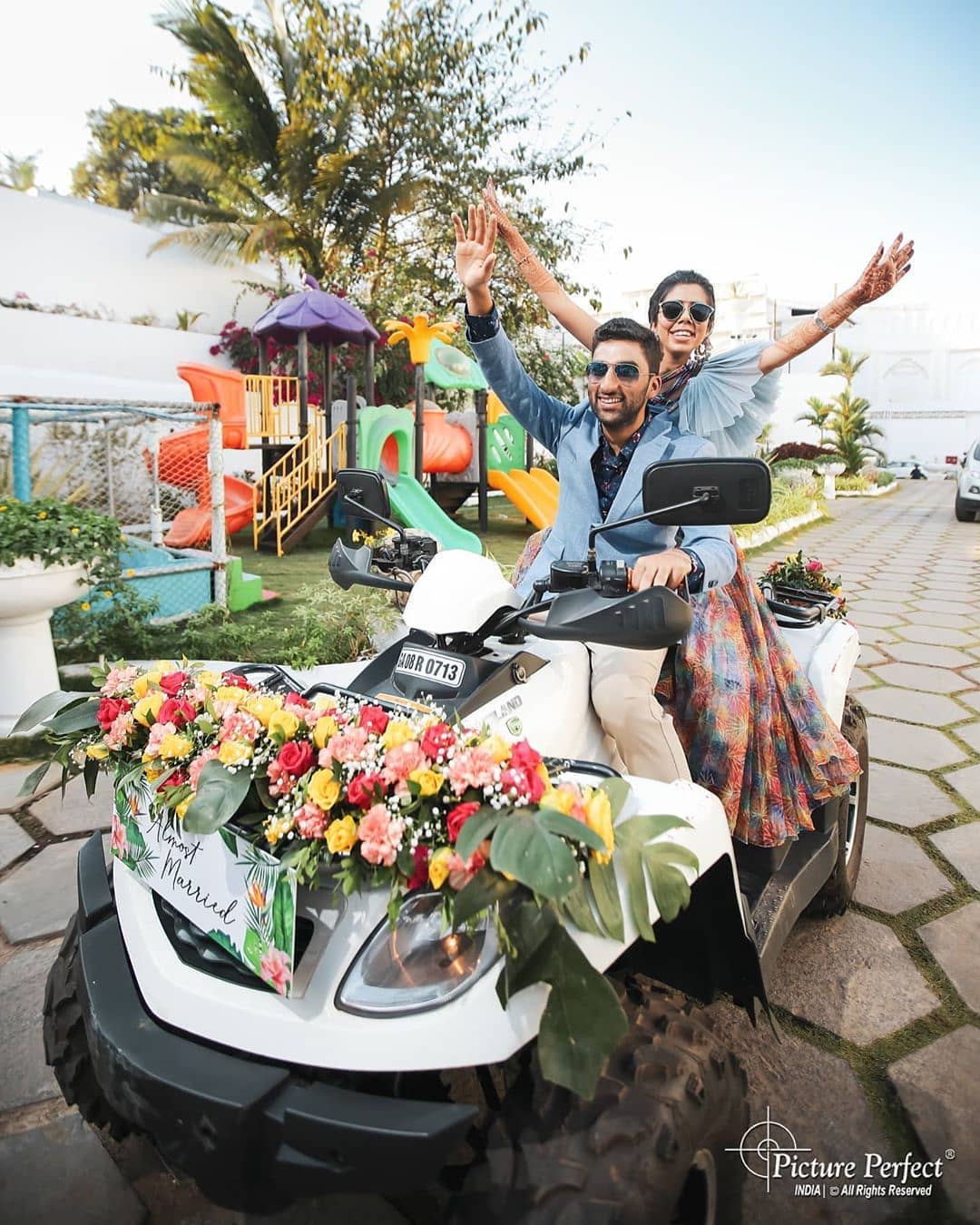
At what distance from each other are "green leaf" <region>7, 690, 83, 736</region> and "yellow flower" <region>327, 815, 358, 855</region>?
772mm

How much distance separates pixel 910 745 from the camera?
14.0 ft

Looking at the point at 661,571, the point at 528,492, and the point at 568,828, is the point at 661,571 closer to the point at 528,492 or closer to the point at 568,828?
the point at 568,828

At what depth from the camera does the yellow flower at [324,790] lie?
128 centimetres

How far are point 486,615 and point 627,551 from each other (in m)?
0.61

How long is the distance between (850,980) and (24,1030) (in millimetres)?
2233

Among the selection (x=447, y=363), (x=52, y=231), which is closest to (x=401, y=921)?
(x=447, y=363)

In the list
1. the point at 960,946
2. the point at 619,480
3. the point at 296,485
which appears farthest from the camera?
the point at 296,485

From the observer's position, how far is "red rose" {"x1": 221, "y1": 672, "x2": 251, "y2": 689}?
1.68 metres

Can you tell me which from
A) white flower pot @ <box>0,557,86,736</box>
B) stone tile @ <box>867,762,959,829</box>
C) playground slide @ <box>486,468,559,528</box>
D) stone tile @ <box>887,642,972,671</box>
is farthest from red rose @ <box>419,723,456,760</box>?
playground slide @ <box>486,468,559,528</box>

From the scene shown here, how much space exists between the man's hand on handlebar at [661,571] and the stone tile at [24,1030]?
1691 mm

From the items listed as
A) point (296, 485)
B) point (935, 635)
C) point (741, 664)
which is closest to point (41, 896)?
point (741, 664)

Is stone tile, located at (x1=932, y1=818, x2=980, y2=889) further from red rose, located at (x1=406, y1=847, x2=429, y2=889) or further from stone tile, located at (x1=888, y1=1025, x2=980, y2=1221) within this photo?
red rose, located at (x1=406, y1=847, x2=429, y2=889)

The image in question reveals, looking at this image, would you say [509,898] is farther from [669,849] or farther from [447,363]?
[447,363]

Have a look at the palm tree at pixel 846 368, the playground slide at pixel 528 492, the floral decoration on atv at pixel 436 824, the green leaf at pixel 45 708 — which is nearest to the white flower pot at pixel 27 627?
the green leaf at pixel 45 708
